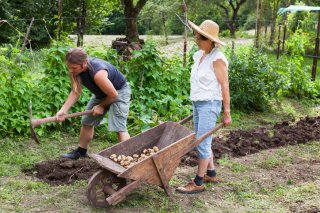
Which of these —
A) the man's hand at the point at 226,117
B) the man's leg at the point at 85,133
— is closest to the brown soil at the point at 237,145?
the man's leg at the point at 85,133

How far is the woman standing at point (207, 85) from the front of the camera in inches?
177

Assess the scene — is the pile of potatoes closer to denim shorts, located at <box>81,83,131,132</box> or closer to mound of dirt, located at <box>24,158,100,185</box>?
denim shorts, located at <box>81,83,131,132</box>

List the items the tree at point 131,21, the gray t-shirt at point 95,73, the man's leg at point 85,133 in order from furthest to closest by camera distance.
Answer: the tree at point 131,21 → the man's leg at point 85,133 → the gray t-shirt at point 95,73

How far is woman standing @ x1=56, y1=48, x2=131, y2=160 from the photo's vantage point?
4.61 meters

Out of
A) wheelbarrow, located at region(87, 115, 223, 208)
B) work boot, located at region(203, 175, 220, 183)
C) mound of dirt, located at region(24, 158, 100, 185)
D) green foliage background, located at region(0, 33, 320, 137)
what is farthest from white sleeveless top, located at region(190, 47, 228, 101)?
green foliage background, located at region(0, 33, 320, 137)

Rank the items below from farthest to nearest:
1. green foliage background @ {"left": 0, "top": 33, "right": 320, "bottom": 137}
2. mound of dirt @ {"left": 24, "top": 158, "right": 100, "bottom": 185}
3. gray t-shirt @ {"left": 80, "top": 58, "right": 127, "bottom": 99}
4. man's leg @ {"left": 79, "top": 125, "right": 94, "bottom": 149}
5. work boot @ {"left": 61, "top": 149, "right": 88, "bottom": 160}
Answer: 1. green foliage background @ {"left": 0, "top": 33, "right": 320, "bottom": 137}
2. work boot @ {"left": 61, "top": 149, "right": 88, "bottom": 160}
3. man's leg @ {"left": 79, "top": 125, "right": 94, "bottom": 149}
4. mound of dirt @ {"left": 24, "top": 158, "right": 100, "bottom": 185}
5. gray t-shirt @ {"left": 80, "top": 58, "right": 127, "bottom": 99}

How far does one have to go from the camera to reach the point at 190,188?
485 cm

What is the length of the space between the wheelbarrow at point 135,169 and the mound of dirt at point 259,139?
122cm

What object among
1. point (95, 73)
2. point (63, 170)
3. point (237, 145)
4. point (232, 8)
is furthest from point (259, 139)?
point (232, 8)

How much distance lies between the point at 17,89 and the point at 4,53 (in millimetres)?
789

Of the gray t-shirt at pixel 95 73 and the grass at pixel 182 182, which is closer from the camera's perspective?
the grass at pixel 182 182

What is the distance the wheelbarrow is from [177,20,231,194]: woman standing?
18 cm

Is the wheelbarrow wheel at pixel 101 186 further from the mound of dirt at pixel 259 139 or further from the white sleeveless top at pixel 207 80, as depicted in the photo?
the mound of dirt at pixel 259 139

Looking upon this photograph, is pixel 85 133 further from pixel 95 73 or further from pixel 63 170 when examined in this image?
pixel 95 73
